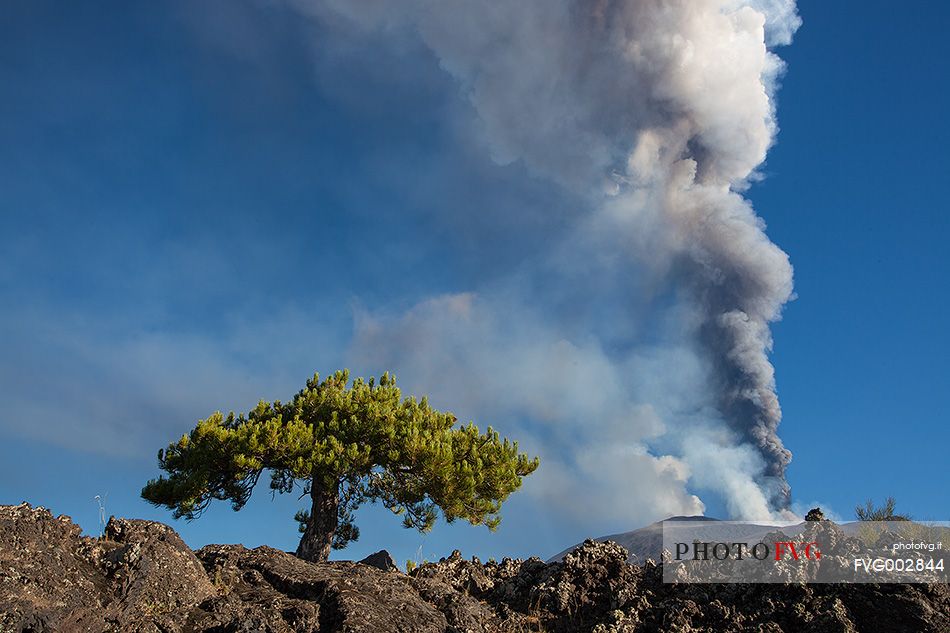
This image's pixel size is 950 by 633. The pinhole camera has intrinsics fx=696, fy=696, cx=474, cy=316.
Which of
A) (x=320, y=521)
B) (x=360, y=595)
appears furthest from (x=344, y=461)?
(x=360, y=595)

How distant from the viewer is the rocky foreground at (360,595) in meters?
8.16

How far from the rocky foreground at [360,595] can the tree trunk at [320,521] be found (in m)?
7.32

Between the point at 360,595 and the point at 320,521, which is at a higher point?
the point at 320,521

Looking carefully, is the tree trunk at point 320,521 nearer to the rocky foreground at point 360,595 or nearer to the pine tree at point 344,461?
the pine tree at point 344,461

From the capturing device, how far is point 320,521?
2023cm

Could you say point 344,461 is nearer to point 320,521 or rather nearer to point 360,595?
point 320,521

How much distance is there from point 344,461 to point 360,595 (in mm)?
9296

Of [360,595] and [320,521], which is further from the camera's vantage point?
[320,521]

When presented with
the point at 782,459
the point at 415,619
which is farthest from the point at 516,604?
the point at 782,459

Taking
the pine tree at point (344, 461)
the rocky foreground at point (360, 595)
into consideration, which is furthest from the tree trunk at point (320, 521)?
the rocky foreground at point (360, 595)

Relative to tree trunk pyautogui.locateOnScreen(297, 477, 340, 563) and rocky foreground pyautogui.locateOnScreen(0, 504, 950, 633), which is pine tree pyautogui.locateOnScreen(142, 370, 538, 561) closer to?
tree trunk pyautogui.locateOnScreen(297, 477, 340, 563)

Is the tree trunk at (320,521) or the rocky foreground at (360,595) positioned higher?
the tree trunk at (320,521)

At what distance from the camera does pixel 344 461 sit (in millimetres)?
18875

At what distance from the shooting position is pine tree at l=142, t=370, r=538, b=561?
62.2ft
